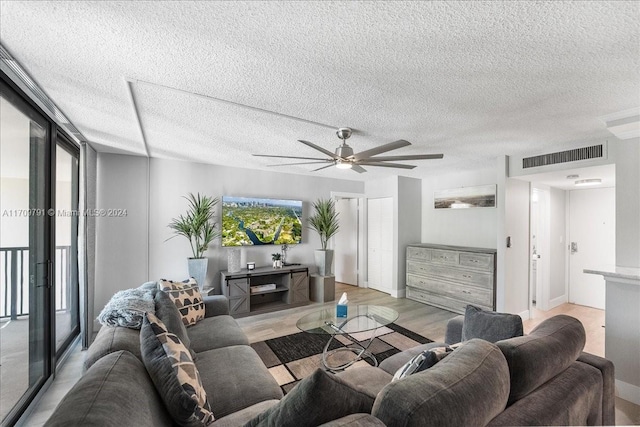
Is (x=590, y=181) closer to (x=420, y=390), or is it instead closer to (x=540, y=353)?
(x=540, y=353)

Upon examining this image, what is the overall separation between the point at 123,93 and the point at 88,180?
179 cm

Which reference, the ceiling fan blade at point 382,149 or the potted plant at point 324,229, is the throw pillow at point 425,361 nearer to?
the ceiling fan blade at point 382,149

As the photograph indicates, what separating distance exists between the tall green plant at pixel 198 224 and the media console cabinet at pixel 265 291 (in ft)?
1.84

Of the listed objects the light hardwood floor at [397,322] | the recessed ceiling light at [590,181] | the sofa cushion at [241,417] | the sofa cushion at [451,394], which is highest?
the recessed ceiling light at [590,181]

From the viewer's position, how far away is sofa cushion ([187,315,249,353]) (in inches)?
87.2

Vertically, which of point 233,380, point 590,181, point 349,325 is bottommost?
point 349,325

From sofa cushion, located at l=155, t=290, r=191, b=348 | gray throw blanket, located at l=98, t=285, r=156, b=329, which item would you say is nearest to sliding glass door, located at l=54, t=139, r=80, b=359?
gray throw blanket, located at l=98, t=285, r=156, b=329

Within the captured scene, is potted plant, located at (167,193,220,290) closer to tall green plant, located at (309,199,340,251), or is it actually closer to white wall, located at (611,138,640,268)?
tall green plant, located at (309,199,340,251)

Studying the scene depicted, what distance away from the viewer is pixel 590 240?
4559 millimetres

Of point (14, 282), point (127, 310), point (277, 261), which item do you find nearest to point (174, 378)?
point (127, 310)

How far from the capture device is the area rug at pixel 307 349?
8.67 ft

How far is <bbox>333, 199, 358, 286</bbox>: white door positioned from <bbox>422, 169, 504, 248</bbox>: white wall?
150cm

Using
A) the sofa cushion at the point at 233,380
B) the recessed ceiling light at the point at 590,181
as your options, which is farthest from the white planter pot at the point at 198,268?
the recessed ceiling light at the point at 590,181

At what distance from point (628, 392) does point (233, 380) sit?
324 cm
